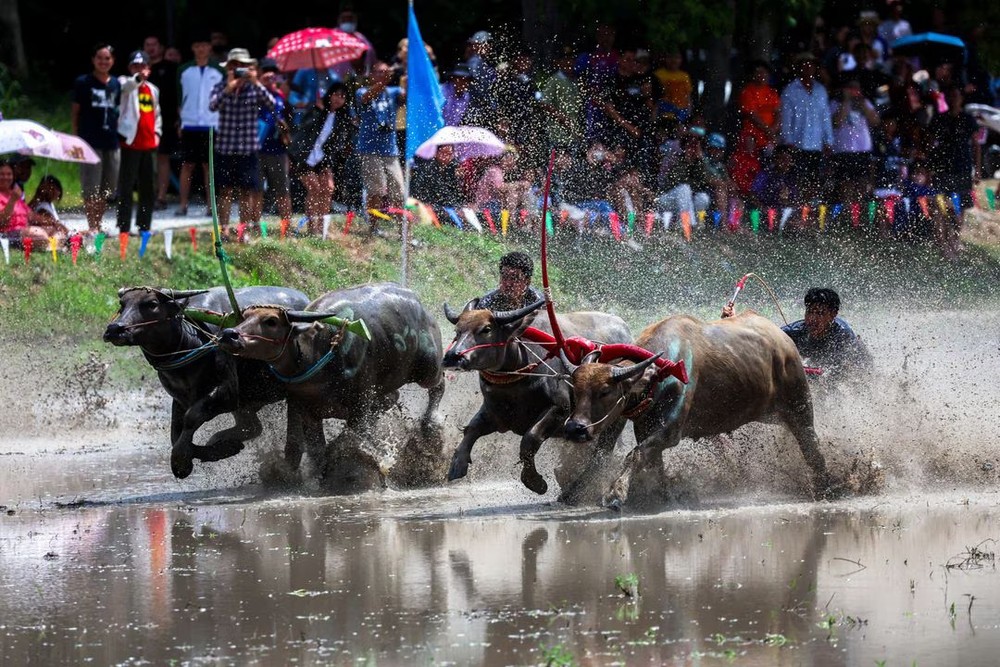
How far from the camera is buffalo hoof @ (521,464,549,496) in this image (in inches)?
416

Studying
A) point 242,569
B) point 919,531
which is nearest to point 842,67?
point 919,531

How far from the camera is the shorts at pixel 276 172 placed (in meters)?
17.8

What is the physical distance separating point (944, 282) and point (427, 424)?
32.1ft

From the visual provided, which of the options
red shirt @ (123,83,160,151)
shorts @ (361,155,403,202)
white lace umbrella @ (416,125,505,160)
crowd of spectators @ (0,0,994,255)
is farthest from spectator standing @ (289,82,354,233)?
red shirt @ (123,83,160,151)

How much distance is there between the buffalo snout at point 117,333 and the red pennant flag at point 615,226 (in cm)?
869

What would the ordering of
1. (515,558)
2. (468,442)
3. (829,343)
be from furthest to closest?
(829,343) → (468,442) → (515,558)

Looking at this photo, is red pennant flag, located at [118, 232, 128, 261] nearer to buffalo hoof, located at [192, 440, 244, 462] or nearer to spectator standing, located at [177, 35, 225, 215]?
spectator standing, located at [177, 35, 225, 215]

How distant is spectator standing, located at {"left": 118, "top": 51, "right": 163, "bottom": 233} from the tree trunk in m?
6.75

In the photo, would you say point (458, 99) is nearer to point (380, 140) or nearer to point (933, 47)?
point (380, 140)

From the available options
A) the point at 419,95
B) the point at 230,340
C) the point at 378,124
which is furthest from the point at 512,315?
the point at 378,124

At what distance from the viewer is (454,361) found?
10.3m

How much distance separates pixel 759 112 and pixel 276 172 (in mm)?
5380

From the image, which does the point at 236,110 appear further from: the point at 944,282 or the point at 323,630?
the point at 323,630

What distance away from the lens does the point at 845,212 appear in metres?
20.1
